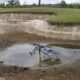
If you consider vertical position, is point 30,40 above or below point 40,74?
below

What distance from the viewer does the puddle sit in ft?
36.0

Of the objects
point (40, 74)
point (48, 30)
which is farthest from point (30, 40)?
point (40, 74)

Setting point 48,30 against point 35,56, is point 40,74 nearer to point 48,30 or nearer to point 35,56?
point 35,56

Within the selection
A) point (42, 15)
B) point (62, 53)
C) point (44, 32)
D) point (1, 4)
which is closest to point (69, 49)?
point (62, 53)

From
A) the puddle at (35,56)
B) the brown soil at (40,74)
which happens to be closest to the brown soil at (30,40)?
the puddle at (35,56)

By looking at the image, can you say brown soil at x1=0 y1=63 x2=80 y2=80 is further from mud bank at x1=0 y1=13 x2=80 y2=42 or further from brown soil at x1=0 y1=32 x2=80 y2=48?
mud bank at x1=0 y1=13 x2=80 y2=42

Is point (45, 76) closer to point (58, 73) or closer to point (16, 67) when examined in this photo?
point (58, 73)

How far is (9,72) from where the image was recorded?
31.6 feet

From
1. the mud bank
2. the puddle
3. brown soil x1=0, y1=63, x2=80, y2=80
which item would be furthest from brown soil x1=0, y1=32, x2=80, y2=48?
brown soil x1=0, y1=63, x2=80, y2=80

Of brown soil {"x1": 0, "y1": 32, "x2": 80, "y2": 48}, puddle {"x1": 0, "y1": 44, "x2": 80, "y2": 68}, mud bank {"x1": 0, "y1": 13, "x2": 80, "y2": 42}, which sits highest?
puddle {"x1": 0, "y1": 44, "x2": 80, "y2": 68}

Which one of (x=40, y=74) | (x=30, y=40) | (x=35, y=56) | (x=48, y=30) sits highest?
(x=40, y=74)

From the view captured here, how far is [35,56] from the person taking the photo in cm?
1208

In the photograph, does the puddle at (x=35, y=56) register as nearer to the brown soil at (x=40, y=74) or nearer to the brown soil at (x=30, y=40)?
the brown soil at (x=40, y=74)

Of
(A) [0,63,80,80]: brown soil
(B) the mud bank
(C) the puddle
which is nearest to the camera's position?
(A) [0,63,80,80]: brown soil
